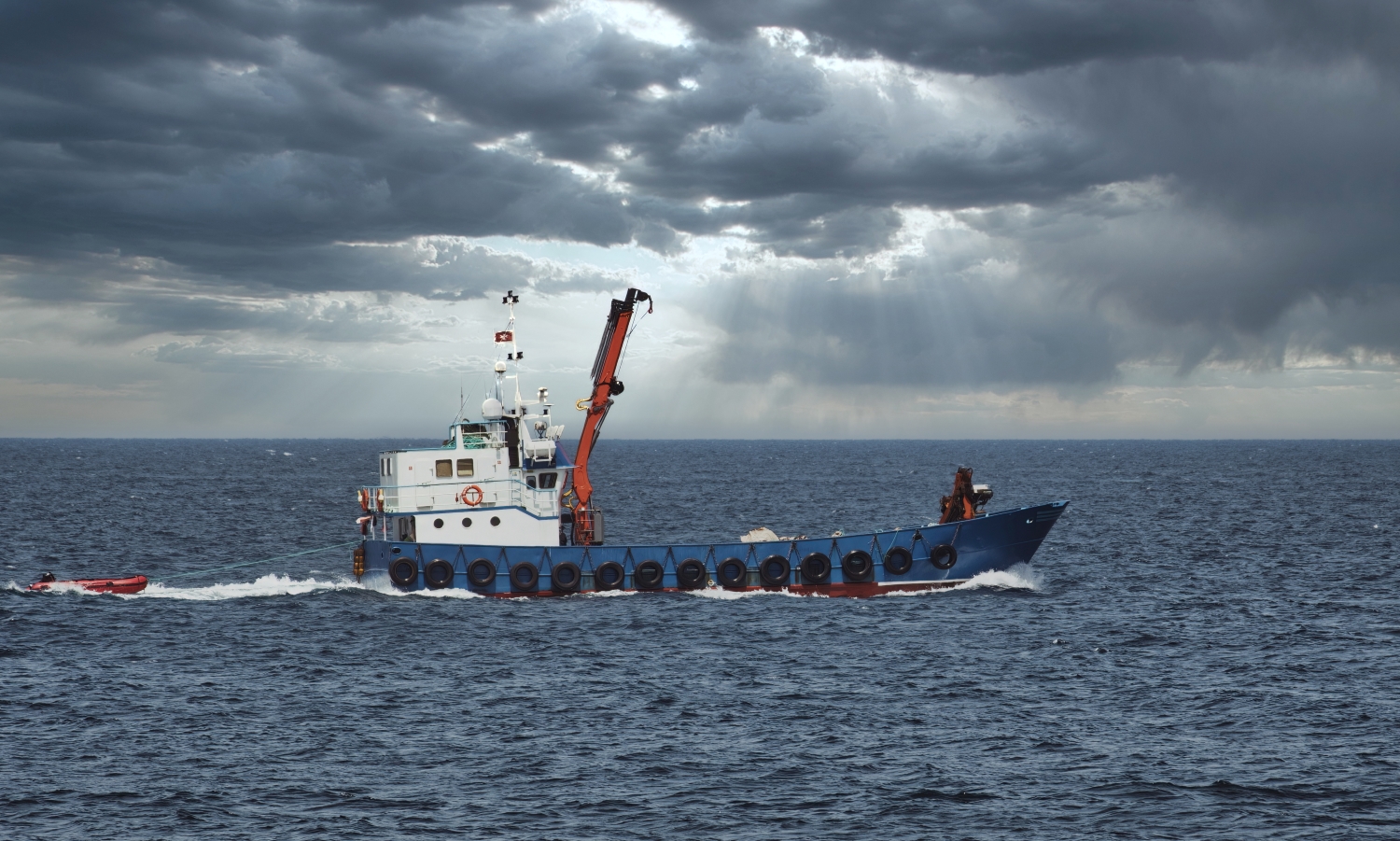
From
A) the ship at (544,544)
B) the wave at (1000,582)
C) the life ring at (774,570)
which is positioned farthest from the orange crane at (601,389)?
the wave at (1000,582)

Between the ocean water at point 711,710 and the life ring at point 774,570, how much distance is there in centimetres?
87

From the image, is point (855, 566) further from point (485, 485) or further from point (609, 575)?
point (485, 485)

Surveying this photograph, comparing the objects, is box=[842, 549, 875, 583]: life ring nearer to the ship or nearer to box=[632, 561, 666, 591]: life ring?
the ship

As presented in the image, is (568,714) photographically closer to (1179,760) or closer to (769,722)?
(769,722)

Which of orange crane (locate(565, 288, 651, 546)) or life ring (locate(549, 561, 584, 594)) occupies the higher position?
orange crane (locate(565, 288, 651, 546))

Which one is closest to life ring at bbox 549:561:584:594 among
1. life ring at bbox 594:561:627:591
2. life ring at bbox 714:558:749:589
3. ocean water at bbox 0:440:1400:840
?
life ring at bbox 594:561:627:591

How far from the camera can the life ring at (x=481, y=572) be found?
3909 centimetres

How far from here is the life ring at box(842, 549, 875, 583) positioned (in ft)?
131

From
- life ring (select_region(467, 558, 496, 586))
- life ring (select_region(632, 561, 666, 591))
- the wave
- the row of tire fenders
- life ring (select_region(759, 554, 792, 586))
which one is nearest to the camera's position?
life ring (select_region(467, 558, 496, 586))

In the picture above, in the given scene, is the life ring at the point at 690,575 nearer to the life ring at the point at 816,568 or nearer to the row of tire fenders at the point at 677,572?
the row of tire fenders at the point at 677,572

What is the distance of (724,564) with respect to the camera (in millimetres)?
39938

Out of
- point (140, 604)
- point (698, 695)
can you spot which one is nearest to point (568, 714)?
point (698, 695)

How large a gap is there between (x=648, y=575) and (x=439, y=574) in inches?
290

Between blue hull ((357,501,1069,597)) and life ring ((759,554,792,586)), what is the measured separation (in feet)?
0.11
